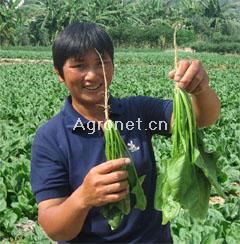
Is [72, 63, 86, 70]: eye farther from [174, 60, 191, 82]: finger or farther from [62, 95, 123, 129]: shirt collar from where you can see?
[174, 60, 191, 82]: finger

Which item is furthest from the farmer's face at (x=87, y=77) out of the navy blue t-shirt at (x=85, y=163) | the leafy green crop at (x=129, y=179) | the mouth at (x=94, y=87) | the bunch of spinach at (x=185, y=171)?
the bunch of spinach at (x=185, y=171)

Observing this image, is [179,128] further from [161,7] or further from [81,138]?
[161,7]

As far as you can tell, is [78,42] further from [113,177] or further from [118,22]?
[118,22]

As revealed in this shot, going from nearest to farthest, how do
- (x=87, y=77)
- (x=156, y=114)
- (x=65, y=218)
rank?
(x=65, y=218) → (x=87, y=77) → (x=156, y=114)

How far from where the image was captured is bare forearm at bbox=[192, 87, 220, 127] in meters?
2.24

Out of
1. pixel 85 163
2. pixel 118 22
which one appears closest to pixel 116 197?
pixel 85 163

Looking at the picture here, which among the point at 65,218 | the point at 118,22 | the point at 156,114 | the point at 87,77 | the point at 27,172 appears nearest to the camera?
the point at 65,218

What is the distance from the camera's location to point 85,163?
227 cm

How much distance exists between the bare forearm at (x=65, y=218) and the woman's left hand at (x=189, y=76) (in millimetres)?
583

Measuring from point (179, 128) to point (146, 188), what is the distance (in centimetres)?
58

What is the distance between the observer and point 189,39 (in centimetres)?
7681

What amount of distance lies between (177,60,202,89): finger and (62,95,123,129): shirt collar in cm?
53

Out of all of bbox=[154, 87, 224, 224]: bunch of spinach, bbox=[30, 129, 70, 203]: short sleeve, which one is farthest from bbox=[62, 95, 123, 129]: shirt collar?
bbox=[154, 87, 224, 224]: bunch of spinach

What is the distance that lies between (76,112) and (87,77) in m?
0.22
